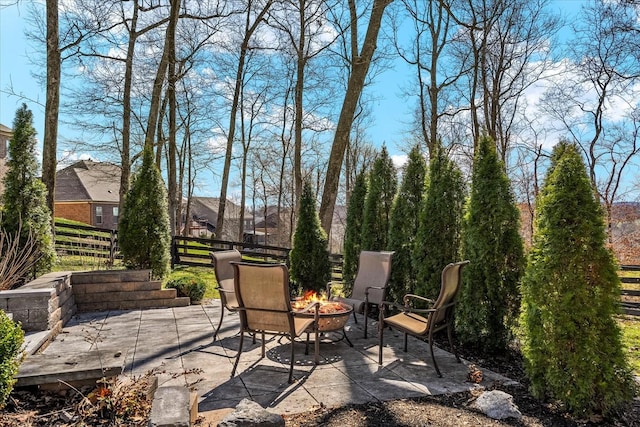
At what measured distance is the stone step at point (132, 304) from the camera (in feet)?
20.6

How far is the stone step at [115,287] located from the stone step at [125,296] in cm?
4

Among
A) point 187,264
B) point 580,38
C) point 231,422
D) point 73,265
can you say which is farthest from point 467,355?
point 580,38

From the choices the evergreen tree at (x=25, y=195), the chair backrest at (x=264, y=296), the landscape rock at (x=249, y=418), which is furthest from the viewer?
the evergreen tree at (x=25, y=195)

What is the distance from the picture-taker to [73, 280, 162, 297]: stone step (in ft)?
20.5

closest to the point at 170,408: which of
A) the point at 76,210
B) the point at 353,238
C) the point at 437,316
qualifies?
the point at 437,316

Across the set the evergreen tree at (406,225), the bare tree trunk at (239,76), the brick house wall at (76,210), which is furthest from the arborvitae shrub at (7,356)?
the brick house wall at (76,210)

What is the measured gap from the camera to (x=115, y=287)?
6410 millimetres

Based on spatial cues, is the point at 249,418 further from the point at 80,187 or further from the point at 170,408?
the point at 80,187

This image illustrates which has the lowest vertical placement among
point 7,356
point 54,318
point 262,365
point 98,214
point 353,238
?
point 262,365

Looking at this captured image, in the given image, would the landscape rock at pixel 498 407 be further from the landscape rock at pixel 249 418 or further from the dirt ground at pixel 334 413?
the landscape rock at pixel 249 418

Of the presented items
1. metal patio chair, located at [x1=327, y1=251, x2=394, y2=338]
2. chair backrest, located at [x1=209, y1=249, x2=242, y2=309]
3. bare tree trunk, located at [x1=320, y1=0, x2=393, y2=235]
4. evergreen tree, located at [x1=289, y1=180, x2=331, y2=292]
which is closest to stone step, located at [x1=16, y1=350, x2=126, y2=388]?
chair backrest, located at [x1=209, y1=249, x2=242, y2=309]

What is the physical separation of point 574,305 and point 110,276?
596 centimetres

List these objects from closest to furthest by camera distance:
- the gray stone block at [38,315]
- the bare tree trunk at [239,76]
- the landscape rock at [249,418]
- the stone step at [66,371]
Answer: the landscape rock at [249,418], the stone step at [66,371], the gray stone block at [38,315], the bare tree trunk at [239,76]

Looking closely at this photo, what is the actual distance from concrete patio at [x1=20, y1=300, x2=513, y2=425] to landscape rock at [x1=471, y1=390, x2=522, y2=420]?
44 cm
